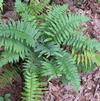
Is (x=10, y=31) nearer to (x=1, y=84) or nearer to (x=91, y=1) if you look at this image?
(x=1, y=84)

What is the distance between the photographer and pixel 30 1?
6047mm

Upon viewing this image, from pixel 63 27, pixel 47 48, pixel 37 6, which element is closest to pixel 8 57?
pixel 47 48

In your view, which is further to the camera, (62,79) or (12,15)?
(12,15)

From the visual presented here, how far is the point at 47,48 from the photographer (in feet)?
17.2

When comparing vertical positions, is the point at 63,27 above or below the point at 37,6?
below

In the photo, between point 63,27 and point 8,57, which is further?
point 63,27

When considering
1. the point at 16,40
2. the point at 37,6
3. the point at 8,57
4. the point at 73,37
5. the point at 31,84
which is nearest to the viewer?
the point at 31,84

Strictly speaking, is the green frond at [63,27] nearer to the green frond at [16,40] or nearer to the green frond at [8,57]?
the green frond at [16,40]

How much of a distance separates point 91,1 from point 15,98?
3.10 metres

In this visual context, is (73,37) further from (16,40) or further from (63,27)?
(16,40)

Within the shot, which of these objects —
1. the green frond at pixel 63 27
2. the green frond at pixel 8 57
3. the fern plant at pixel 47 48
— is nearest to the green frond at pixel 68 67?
the fern plant at pixel 47 48

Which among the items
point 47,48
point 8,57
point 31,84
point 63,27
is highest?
point 63,27

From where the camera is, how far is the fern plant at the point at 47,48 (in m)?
4.89

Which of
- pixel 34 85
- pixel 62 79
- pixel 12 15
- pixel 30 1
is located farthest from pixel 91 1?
pixel 34 85
